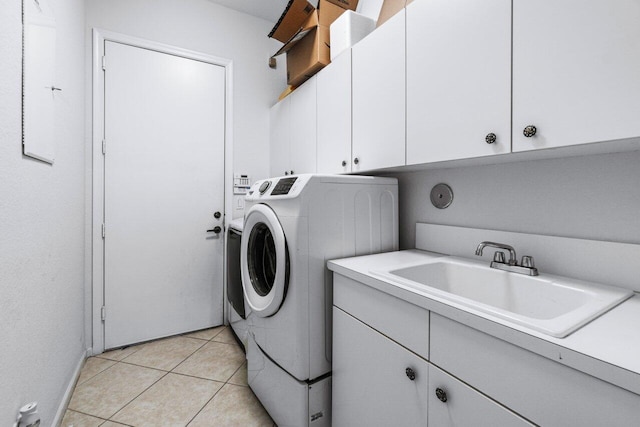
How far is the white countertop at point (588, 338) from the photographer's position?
1.62ft

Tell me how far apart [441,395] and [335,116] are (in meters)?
1.51

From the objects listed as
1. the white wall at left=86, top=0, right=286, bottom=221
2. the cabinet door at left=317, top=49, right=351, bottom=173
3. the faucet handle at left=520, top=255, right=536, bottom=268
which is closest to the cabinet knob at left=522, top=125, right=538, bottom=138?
the faucet handle at left=520, top=255, right=536, bottom=268

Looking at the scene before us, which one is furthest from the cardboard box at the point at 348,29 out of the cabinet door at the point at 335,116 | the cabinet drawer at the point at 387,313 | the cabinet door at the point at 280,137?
the cabinet drawer at the point at 387,313

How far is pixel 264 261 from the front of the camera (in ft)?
5.18

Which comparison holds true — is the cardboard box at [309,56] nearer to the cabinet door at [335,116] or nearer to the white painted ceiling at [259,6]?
the cabinet door at [335,116]

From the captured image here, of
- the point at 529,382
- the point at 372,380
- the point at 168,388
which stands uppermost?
the point at 529,382

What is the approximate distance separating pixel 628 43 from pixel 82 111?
271cm

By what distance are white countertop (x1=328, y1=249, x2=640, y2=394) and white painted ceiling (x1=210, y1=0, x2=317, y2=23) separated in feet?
8.69

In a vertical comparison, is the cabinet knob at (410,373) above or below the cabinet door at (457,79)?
below

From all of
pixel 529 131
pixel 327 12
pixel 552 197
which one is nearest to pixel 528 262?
pixel 552 197

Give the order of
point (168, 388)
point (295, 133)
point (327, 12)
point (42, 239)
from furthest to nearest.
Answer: point (295, 133) → point (327, 12) → point (168, 388) → point (42, 239)

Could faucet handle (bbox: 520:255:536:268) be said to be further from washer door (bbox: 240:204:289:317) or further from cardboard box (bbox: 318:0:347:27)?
cardboard box (bbox: 318:0:347:27)

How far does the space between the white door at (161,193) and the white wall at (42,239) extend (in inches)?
8.9

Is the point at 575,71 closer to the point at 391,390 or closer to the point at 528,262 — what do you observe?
the point at 528,262
